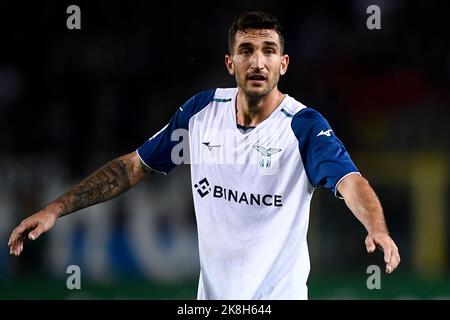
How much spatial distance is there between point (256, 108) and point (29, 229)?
144 centimetres

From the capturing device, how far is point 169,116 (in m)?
9.39

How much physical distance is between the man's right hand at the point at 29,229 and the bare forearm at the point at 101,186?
0.21 metres

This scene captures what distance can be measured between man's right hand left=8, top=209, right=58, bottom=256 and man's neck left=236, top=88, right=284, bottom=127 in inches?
48.2

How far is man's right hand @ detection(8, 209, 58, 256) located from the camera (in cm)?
487

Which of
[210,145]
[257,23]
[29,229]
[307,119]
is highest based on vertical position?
[257,23]

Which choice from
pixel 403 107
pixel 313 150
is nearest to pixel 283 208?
pixel 313 150

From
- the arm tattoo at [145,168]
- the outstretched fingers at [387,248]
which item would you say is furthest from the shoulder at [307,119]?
the arm tattoo at [145,168]

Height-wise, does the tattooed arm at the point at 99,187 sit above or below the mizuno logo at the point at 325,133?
below

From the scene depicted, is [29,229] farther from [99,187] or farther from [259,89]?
[259,89]

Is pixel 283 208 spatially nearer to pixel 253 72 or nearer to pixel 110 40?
pixel 253 72

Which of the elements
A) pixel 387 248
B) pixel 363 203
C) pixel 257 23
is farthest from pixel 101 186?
pixel 387 248

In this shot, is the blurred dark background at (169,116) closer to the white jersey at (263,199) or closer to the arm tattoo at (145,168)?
the arm tattoo at (145,168)

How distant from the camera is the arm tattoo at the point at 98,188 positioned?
539 centimetres

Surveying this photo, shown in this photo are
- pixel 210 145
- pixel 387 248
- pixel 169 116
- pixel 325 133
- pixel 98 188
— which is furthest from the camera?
pixel 169 116
